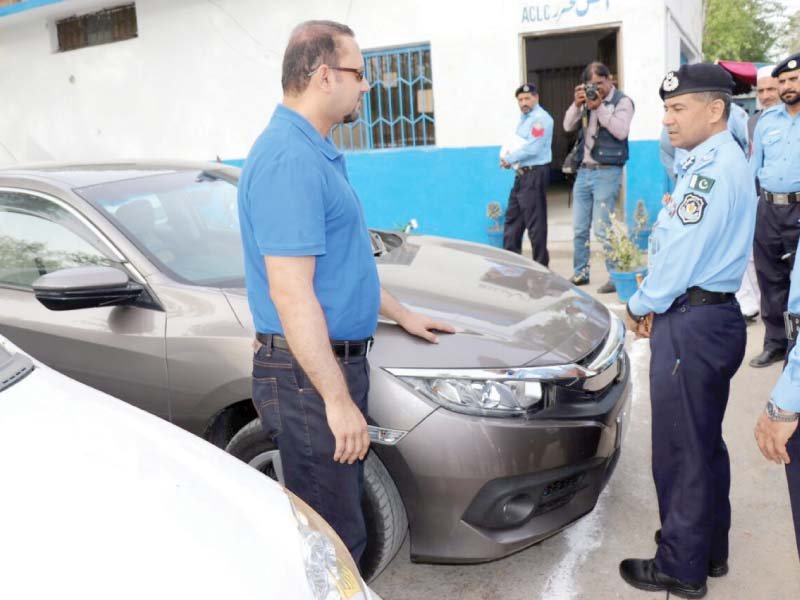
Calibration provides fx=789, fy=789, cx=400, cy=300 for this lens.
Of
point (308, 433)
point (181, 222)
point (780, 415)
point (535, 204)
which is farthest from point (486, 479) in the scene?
point (535, 204)

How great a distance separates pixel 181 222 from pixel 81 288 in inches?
26.3

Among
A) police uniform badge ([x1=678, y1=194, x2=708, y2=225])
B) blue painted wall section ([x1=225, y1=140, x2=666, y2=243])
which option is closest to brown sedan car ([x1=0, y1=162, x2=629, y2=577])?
police uniform badge ([x1=678, y1=194, x2=708, y2=225])

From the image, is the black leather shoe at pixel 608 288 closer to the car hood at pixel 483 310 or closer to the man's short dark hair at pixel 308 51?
the car hood at pixel 483 310

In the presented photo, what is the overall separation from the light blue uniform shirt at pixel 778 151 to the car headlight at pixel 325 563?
11.7ft

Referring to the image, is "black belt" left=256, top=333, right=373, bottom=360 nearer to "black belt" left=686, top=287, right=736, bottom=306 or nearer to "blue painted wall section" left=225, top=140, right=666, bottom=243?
"black belt" left=686, top=287, right=736, bottom=306

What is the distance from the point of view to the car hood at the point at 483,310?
251cm

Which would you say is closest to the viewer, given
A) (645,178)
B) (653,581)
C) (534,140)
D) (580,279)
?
(653,581)

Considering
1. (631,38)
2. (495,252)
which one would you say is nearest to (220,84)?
(631,38)

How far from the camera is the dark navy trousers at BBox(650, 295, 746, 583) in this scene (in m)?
2.43

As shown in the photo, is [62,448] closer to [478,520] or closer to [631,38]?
[478,520]

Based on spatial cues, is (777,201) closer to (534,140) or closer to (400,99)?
(534,140)

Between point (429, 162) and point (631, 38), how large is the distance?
2386 mm

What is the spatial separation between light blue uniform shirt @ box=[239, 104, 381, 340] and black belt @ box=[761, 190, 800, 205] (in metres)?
3.34

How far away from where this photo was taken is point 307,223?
1897mm
